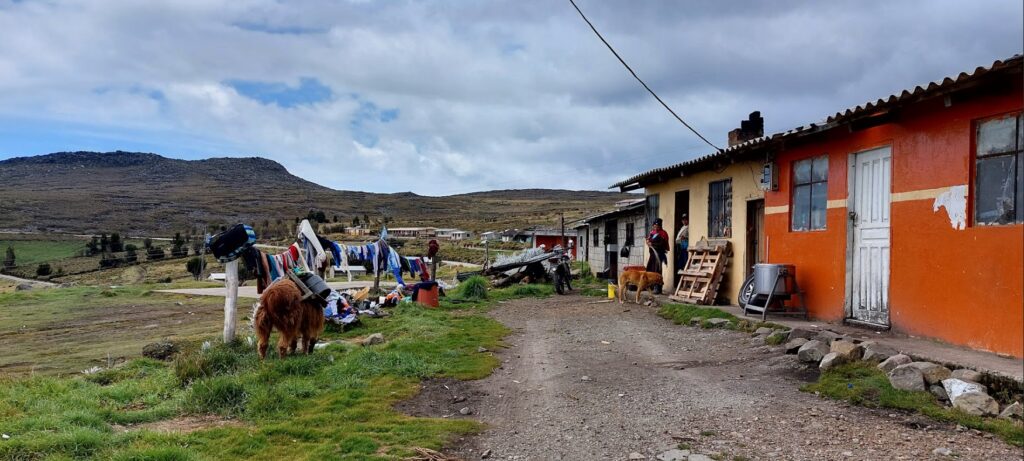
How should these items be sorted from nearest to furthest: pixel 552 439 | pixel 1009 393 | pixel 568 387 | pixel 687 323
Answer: pixel 552 439
pixel 1009 393
pixel 568 387
pixel 687 323

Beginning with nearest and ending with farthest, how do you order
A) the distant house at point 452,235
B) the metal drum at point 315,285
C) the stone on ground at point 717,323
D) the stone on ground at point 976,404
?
the stone on ground at point 976,404
the metal drum at point 315,285
the stone on ground at point 717,323
the distant house at point 452,235

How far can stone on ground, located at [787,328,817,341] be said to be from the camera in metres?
8.55

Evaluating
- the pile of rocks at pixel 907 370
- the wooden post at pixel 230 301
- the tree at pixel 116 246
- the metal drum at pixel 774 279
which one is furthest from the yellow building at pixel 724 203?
the tree at pixel 116 246

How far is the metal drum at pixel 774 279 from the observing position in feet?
35.1

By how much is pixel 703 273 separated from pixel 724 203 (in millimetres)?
1716

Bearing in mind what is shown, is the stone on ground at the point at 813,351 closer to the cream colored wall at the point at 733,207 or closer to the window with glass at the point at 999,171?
the window with glass at the point at 999,171

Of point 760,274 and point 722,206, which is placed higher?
point 722,206

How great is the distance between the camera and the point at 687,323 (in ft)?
39.0

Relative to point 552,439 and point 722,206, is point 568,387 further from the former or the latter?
point 722,206

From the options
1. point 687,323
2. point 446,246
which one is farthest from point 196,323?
point 446,246

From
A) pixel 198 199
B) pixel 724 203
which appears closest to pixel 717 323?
pixel 724 203

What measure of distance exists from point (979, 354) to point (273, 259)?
969 centimetres

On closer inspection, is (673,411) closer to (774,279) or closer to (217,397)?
(217,397)

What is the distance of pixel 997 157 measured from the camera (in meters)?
7.13
